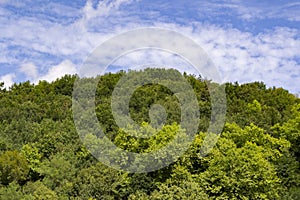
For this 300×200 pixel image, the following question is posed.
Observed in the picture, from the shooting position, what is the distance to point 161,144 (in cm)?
3738

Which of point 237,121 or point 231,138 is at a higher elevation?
point 237,121

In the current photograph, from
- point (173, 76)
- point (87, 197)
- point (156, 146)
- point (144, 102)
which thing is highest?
point (173, 76)

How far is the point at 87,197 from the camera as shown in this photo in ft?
119

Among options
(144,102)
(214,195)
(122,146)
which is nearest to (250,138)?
(214,195)

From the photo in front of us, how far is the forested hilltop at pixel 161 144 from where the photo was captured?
1411 inches

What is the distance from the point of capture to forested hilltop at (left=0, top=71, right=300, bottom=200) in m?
35.8

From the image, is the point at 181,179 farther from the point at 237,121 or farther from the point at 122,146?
the point at 237,121

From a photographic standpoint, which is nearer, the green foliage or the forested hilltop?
the forested hilltop

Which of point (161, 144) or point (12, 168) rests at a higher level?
point (161, 144)

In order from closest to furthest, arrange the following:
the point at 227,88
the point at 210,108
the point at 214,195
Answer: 1. the point at 214,195
2. the point at 210,108
3. the point at 227,88

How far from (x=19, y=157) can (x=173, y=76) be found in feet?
79.6

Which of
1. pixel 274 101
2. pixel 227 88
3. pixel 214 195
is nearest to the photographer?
pixel 214 195

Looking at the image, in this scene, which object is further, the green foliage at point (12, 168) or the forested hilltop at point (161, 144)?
the green foliage at point (12, 168)

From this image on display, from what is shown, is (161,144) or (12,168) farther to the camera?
(12,168)
